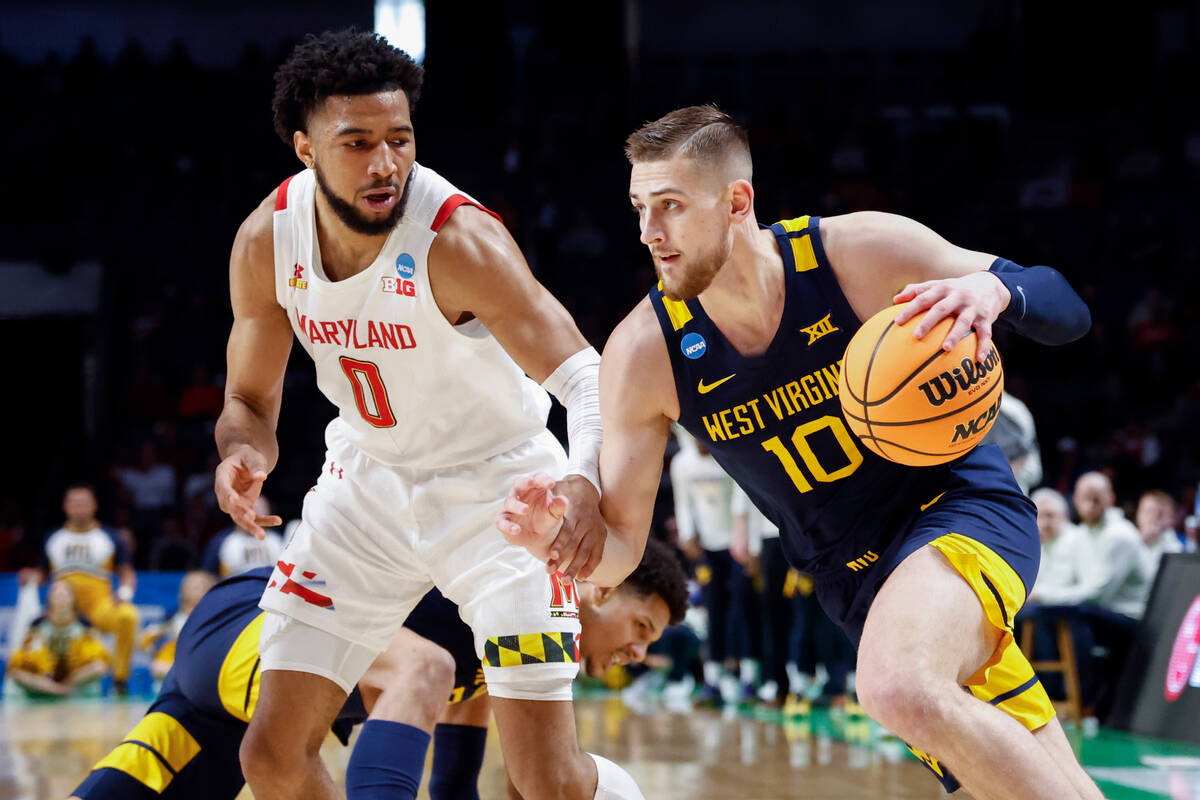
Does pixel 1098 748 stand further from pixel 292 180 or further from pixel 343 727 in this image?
pixel 292 180

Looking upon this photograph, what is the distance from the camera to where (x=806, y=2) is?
61.5 feet

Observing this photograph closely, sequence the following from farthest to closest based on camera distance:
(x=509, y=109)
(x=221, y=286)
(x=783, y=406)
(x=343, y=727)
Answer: (x=509, y=109) < (x=221, y=286) < (x=343, y=727) < (x=783, y=406)

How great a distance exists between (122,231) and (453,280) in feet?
46.6

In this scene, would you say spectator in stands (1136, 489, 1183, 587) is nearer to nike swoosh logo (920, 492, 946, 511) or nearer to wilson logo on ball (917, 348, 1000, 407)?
nike swoosh logo (920, 492, 946, 511)

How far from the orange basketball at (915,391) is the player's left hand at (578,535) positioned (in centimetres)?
64

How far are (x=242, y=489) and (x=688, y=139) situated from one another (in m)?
1.51

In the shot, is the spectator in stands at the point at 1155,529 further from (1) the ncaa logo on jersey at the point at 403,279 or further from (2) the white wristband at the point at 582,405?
(1) the ncaa logo on jersey at the point at 403,279

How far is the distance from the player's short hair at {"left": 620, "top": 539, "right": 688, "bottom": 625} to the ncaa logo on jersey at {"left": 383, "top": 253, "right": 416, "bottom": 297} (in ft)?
4.30

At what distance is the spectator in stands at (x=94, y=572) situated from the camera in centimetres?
1103

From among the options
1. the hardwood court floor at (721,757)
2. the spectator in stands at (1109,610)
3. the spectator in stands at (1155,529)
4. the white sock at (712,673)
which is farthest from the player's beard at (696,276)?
the white sock at (712,673)

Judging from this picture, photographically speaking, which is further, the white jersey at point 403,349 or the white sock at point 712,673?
the white sock at point 712,673

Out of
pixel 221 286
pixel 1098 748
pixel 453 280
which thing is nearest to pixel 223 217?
pixel 221 286

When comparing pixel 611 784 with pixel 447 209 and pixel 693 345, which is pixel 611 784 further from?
pixel 447 209

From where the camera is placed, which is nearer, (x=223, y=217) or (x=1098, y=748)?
(x=1098, y=748)
